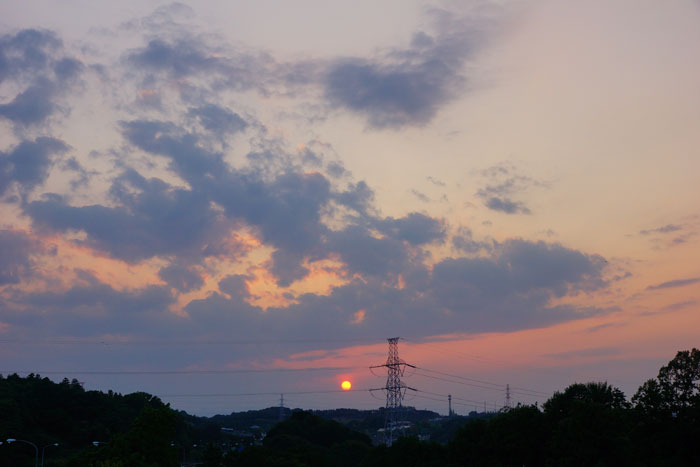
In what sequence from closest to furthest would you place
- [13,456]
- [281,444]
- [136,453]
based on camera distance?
[136,453] < [13,456] < [281,444]

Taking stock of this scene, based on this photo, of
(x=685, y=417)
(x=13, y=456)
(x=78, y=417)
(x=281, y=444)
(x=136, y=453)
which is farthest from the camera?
(x=78, y=417)

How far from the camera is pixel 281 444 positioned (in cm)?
17200

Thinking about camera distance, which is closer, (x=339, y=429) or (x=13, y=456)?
(x=13, y=456)

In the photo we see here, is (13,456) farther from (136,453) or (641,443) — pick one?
(641,443)

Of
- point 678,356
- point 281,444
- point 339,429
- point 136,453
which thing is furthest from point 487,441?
point 339,429

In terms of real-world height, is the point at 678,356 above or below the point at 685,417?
above

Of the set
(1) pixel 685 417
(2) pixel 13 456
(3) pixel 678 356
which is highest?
(3) pixel 678 356

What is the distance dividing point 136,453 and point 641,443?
58785 millimetres

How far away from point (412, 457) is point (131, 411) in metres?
116

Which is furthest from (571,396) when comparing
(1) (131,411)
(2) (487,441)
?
(1) (131,411)

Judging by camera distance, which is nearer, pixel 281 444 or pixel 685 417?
pixel 685 417

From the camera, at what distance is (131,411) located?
194125 mm

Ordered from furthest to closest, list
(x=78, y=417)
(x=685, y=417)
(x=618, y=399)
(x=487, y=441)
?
(x=78, y=417)
(x=618, y=399)
(x=487, y=441)
(x=685, y=417)

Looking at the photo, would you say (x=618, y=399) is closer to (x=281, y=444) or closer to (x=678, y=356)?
(x=678, y=356)
